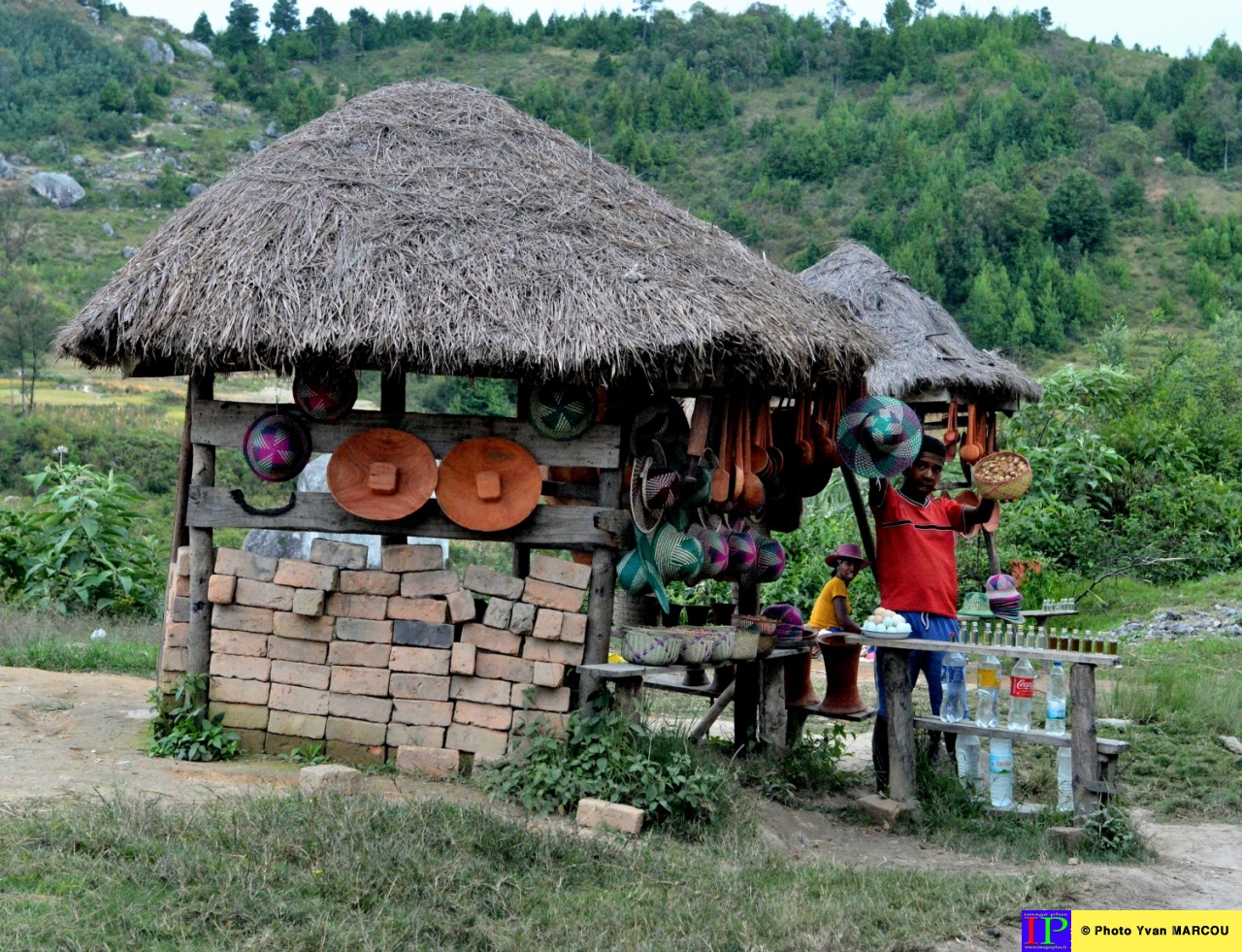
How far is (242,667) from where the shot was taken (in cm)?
649

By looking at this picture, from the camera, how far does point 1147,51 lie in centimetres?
6519

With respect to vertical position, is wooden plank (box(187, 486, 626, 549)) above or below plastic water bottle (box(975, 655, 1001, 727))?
above

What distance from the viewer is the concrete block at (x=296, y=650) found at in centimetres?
641

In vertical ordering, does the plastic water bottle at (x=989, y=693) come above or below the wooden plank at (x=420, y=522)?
below

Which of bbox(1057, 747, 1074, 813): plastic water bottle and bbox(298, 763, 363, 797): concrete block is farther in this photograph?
bbox(1057, 747, 1074, 813): plastic water bottle

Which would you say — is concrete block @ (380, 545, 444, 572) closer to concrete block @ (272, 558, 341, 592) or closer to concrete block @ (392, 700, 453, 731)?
concrete block @ (272, 558, 341, 592)

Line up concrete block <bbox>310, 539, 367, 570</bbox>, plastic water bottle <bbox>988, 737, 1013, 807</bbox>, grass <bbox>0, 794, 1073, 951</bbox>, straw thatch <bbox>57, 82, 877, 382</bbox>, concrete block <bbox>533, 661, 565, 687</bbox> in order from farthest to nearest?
concrete block <bbox>310, 539, 367, 570</bbox> < plastic water bottle <bbox>988, 737, 1013, 807</bbox> < concrete block <bbox>533, 661, 565, 687</bbox> < straw thatch <bbox>57, 82, 877, 382</bbox> < grass <bbox>0, 794, 1073, 951</bbox>

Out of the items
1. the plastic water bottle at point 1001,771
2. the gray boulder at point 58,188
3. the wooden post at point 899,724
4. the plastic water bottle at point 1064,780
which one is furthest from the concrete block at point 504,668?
the gray boulder at point 58,188

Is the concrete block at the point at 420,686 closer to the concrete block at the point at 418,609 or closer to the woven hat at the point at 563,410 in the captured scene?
the concrete block at the point at 418,609

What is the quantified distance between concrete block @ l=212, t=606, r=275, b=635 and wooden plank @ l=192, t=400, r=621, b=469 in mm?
823

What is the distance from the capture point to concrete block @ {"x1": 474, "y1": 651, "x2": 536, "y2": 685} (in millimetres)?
6219

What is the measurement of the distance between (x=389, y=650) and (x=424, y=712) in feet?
1.14

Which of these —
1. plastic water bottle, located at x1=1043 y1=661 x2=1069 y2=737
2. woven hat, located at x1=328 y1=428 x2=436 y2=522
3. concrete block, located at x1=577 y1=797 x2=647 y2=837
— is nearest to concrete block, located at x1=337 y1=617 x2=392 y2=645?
woven hat, located at x1=328 y1=428 x2=436 y2=522

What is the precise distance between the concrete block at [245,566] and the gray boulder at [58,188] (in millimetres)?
44619
